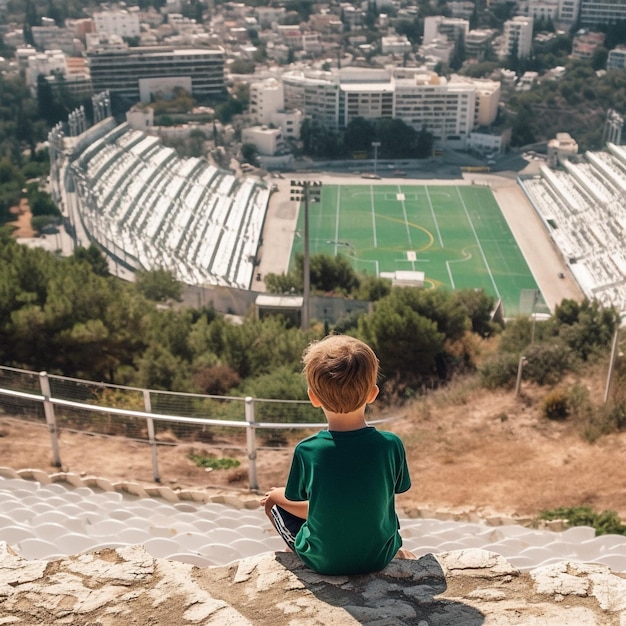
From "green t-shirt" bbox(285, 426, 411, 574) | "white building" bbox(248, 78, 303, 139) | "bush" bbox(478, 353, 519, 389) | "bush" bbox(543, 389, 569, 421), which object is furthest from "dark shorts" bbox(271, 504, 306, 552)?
"white building" bbox(248, 78, 303, 139)

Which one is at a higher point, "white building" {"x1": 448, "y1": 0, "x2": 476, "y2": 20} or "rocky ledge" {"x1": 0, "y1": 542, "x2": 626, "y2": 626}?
"rocky ledge" {"x1": 0, "y1": 542, "x2": 626, "y2": 626}

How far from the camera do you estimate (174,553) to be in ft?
10.3

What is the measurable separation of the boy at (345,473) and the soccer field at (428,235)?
2031cm

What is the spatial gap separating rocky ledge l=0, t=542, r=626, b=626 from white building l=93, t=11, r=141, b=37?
70062 mm

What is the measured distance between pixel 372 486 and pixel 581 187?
3454cm

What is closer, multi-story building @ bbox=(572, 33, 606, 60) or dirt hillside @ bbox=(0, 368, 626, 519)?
dirt hillside @ bbox=(0, 368, 626, 519)

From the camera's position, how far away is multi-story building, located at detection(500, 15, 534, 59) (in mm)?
60906

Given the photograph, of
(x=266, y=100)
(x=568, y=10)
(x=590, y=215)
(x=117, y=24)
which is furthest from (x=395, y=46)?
(x=590, y=215)

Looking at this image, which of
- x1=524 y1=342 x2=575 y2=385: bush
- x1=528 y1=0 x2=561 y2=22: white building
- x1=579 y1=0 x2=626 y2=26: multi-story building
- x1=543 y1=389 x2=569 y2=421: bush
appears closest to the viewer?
x1=543 y1=389 x2=569 y2=421: bush

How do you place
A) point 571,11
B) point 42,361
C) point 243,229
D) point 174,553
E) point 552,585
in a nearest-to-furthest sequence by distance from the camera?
1. point 552,585
2. point 174,553
3. point 42,361
4. point 243,229
5. point 571,11

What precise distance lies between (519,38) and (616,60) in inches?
308

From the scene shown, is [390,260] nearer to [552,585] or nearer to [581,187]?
[581,187]

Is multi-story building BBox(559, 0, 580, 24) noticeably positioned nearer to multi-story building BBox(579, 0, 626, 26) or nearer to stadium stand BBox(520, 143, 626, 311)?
multi-story building BBox(579, 0, 626, 26)

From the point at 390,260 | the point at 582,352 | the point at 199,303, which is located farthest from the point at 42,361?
the point at 390,260
